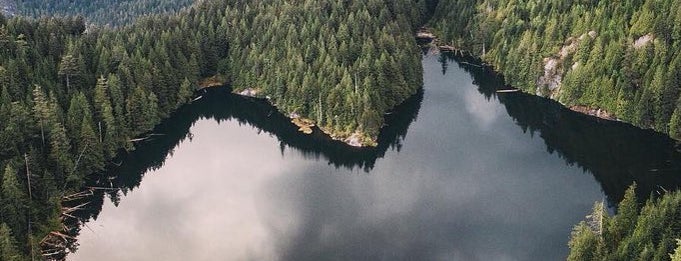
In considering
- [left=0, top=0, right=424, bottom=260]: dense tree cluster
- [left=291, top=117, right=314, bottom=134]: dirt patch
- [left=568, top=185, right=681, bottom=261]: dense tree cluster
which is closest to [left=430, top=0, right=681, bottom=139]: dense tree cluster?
[left=0, top=0, right=424, bottom=260]: dense tree cluster

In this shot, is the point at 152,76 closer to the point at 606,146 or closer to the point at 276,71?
the point at 276,71

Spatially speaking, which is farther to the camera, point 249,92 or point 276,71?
point 249,92

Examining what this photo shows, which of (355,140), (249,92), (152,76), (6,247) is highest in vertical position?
(152,76)

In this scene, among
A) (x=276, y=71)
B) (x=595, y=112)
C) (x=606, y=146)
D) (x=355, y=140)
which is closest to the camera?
(x=606, y=146)

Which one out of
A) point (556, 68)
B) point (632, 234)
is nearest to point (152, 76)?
point (556, 68)

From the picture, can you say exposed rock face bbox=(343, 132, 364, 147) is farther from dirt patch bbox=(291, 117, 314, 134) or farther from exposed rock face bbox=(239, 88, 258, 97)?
exposed rock face bbox=(239, 88, 258, 97)

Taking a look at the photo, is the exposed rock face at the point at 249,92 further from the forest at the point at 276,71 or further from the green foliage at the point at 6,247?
the green foliage at the point at 6,247

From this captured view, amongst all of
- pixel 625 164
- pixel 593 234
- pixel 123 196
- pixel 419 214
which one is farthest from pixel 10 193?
pixel 625 164
